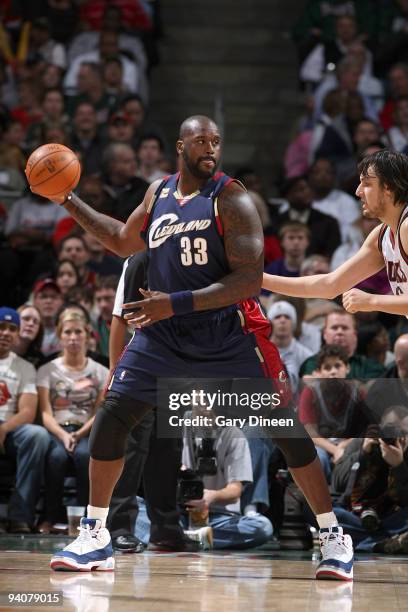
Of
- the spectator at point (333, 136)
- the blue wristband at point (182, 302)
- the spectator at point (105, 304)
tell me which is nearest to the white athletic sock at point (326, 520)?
the blue wristband at point (182, 302)

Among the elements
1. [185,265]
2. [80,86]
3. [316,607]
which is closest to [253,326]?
[185,265]

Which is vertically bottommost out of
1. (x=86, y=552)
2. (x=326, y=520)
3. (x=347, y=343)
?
(x=86, y=552)

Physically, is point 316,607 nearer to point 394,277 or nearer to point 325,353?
point 394,277

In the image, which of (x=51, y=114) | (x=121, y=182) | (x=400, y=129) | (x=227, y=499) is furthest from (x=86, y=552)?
(x=400, y=129)

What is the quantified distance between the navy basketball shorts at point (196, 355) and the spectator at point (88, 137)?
21.5 feet

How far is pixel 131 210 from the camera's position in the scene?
10445 millimetres

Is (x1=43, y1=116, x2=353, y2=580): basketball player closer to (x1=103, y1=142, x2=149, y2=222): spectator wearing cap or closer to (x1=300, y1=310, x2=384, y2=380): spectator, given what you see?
(x1=300, y1=310, x2=384, y2=380): spectator

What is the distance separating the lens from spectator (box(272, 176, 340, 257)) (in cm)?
1021

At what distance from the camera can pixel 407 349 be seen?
7.12 m

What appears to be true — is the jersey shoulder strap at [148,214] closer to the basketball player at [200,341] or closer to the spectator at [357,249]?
the basketball player at [200,341]

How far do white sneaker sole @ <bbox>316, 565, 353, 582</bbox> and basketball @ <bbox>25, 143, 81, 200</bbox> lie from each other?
218cm

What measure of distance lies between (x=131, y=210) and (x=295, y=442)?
562cm

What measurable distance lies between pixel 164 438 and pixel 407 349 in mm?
1678

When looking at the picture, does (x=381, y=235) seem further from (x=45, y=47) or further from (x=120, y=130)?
(x=45, y=47)
